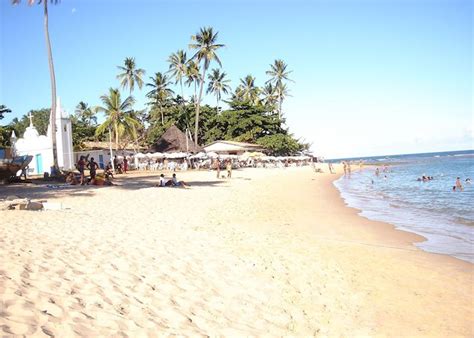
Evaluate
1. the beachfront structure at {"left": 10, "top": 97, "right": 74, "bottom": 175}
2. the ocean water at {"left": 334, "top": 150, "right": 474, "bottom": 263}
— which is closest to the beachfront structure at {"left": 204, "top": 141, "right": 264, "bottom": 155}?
the beachfront structure at {"left": 10, "top": 97, "right": 74, "bottom": 175}

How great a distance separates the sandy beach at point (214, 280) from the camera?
3.68 meters

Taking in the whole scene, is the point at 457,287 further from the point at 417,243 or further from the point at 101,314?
the point at 101,314

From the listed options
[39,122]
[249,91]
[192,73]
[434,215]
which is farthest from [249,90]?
[434,215]

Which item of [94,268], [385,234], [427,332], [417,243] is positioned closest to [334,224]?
[385,234]

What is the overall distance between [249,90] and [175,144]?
953 inches

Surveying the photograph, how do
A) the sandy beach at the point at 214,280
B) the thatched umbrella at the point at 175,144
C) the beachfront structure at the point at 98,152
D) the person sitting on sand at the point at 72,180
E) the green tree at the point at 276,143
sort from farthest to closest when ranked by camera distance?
the green tree at the point at 276,143 → the thatched umbrella at the point at 175,144 → the beachfront structure at the point at 98,152 → the person sitting on sand at the point at 72,180 → the sandy beach at the point at 214,280

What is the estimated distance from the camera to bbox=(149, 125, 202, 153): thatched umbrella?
4006 cm

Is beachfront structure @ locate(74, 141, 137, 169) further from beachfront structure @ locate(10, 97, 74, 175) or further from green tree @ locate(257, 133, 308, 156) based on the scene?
green tree @ locate(257, 133, 308, 156)

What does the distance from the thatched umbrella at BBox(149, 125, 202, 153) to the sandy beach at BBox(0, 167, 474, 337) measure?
30683 millimetres

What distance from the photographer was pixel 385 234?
9.61 m

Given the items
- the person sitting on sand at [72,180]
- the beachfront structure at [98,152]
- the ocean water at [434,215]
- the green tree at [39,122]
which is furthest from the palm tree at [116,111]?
the green tree at [39,122]

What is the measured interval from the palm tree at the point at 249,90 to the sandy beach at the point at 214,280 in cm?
5323

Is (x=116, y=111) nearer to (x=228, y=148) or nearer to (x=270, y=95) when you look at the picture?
(x=228, y=148)

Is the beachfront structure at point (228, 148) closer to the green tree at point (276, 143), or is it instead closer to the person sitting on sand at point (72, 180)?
the green tree at point (276, 143)
